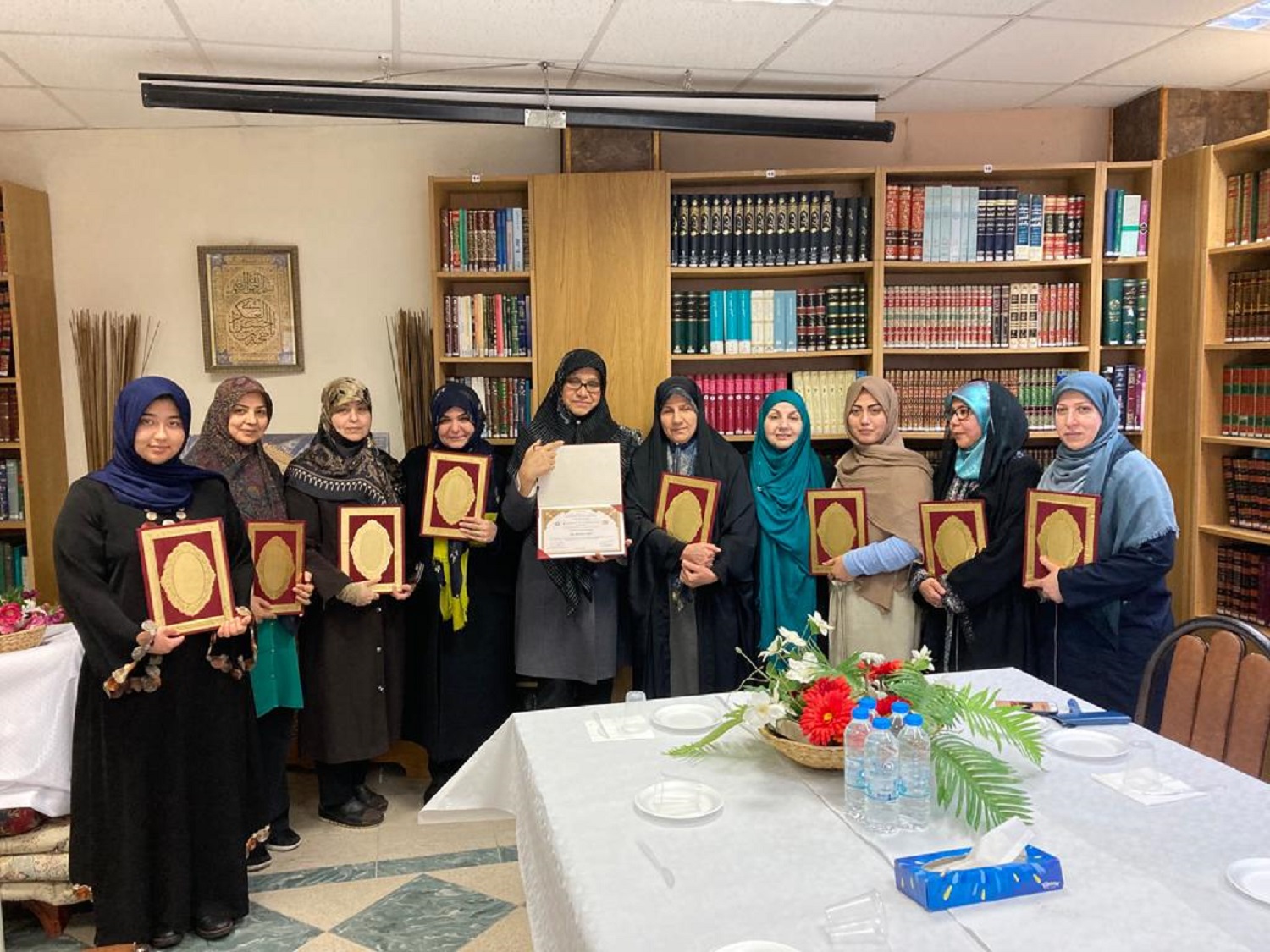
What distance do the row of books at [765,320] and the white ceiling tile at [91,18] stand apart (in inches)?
87.4

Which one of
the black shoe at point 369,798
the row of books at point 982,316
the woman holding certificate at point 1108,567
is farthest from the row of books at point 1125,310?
the black shoe at point 369,798

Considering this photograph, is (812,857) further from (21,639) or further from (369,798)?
(369,798)

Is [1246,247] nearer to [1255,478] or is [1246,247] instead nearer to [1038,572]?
[1255,478]

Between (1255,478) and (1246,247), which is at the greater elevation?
(1246,247)

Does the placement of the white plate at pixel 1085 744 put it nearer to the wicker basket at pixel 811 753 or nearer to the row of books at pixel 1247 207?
the wicker basket at pixel 811 753

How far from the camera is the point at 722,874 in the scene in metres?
1.53

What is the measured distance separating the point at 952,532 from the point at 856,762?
5.48 feet

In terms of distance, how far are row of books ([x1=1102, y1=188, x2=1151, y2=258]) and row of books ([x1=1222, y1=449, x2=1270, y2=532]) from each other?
1005mm

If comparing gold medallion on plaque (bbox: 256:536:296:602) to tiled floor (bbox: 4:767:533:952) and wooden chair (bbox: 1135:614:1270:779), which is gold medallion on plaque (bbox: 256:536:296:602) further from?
wooden chair (bbox: 1135:614:1270:779)

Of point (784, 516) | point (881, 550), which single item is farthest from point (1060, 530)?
point (784, 516)

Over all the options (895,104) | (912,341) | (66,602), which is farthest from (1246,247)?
(66,602)

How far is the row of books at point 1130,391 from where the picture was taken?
13.9 feet

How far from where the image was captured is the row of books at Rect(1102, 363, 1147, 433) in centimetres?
423

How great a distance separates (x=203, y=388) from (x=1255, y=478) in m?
4.74
